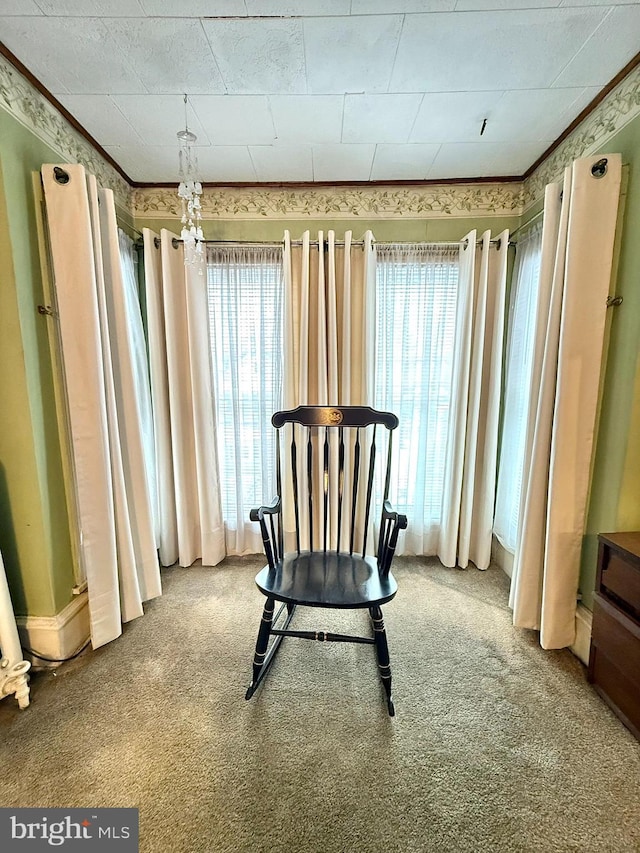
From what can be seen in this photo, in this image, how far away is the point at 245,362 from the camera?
2326 millimetres

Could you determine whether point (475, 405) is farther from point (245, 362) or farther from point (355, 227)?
point (245, 362)

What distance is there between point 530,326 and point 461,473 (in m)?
0.96

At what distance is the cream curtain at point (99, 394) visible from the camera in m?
1.49

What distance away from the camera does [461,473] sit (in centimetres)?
228

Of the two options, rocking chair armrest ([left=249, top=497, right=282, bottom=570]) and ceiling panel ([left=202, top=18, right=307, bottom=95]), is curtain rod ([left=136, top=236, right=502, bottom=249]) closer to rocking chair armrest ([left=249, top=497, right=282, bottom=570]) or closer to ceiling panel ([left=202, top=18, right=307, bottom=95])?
ceiling panel ([left=202, top=18, right=307, bottom=95])

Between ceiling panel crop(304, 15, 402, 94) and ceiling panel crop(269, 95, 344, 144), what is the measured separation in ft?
0.21

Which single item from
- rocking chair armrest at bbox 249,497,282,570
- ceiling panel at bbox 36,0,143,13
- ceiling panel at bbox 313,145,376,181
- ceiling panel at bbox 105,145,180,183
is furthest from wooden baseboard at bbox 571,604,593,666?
ceiling panel at bbox 105,145,180,183

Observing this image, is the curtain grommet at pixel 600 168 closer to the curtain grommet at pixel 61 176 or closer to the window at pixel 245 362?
the window at pixel 245 362

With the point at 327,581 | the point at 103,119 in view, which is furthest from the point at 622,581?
the point at 103,119

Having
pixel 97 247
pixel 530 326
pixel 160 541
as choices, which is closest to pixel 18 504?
pixel 160 541

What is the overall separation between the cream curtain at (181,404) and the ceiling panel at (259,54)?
0.95 metres

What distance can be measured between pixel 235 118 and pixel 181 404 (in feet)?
4.94

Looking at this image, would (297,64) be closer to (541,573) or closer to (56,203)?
(56,203)

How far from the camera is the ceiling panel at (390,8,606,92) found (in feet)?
3.84
